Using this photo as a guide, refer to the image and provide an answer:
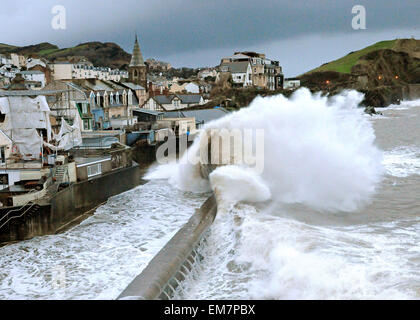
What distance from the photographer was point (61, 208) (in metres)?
16.4

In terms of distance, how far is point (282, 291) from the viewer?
27.5ft

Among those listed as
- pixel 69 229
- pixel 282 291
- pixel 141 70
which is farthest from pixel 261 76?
pixel 282 291

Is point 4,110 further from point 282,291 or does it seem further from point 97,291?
point 282,291

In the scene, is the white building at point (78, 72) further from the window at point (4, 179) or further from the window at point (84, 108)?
the window at point (4, 179)

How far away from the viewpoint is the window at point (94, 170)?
1978 cm

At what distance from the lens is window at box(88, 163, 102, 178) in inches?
779

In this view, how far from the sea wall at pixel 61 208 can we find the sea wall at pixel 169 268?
19.0 feet

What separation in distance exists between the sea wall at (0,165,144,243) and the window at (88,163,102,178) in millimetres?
370

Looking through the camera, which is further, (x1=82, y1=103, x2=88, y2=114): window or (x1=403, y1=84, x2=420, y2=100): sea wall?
(x1=403, y1=84, x2=420, y2=100): sea wall

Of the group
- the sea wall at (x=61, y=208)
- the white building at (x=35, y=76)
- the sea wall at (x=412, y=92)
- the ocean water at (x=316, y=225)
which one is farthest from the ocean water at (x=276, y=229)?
the sea wall at (x=412, y=92)

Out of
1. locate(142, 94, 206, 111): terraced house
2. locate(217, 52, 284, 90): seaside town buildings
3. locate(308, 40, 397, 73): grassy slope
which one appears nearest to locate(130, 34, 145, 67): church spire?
locate(142, 94, 206, 111): terraced house

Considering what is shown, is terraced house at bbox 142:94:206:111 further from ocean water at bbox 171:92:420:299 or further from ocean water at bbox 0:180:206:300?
ocean water at bbox 0:180:206:300

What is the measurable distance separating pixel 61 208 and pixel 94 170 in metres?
4.02

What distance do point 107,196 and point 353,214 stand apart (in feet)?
37.5
